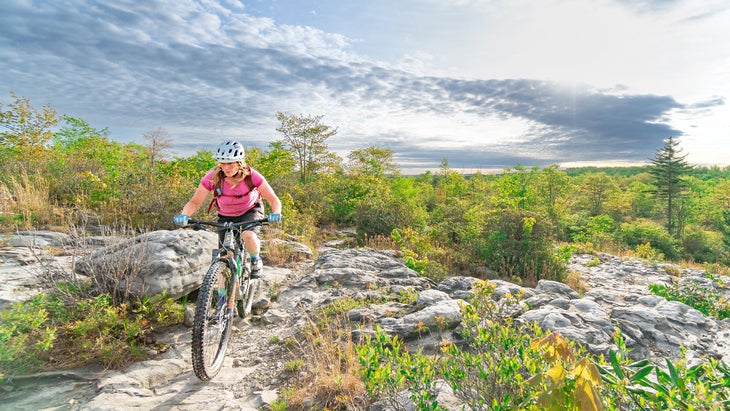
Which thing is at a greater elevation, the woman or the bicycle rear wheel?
the woman

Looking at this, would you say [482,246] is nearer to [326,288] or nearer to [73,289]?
[326,288]

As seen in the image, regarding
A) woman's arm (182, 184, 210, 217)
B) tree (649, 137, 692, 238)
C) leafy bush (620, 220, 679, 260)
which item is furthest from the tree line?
tree (649, 137, 692, 238)

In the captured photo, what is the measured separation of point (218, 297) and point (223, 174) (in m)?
1.53

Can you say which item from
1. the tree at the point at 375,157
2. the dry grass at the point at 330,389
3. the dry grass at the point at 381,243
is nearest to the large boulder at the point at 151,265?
the dry grass at the point at 330,389

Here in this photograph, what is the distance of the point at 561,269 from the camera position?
959 cm

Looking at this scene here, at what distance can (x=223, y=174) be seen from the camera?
4.32 meters

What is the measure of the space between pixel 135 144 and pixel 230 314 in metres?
23.4

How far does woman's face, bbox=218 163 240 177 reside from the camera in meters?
4.15

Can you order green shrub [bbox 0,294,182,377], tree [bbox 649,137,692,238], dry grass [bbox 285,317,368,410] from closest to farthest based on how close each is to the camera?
dry grass [bbox 285,317,368,410] → green shrub [bbox 0,294,182,377] → tree [bbox 649,137,692,238]

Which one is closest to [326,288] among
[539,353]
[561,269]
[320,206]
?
[539,353]

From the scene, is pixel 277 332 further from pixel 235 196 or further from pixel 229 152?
pixel 229 152

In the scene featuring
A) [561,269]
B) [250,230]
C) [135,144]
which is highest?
[135,144]

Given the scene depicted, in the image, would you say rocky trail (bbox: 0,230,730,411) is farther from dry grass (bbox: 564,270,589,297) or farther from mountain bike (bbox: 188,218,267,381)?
dry grass (bbox: 564,270,589,297)

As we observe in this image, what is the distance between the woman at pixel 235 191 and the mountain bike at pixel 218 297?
23cm
